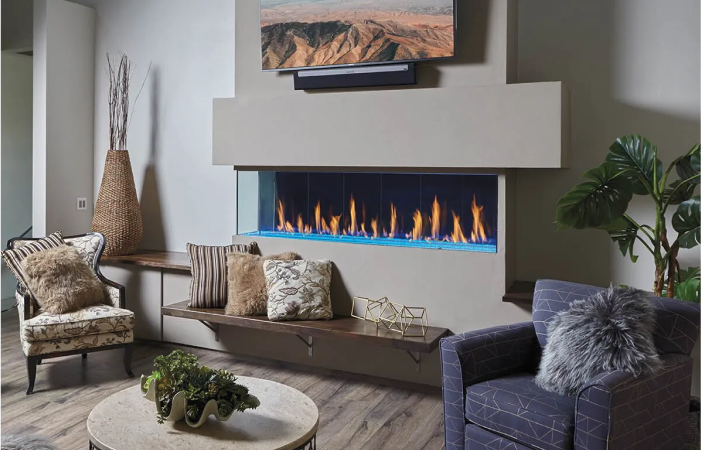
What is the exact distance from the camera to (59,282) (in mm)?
4109

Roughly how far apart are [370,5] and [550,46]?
109cm

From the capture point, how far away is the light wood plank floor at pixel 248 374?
10.7ft

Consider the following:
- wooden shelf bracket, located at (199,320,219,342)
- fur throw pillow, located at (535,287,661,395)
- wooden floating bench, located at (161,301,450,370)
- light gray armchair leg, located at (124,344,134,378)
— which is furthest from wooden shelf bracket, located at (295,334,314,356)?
fur throw pillow, located at (535,287,661,395)

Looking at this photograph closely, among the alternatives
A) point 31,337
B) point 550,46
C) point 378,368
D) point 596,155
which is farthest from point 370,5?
point 31,337

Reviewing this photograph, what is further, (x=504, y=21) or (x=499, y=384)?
(x=504, y=21)

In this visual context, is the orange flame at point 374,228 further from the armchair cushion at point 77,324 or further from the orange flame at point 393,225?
the armchair cushion at point 77,324

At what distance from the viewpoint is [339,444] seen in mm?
3186

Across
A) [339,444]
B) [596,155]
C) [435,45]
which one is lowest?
[339,444]

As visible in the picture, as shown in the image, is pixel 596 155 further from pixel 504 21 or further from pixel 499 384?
pixel 499 384

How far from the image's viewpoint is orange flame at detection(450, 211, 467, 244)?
398 centimetres

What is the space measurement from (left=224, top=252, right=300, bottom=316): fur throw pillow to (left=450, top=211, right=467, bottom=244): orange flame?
104 centimetres

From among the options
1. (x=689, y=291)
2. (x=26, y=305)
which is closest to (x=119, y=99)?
(x=26, y=305)

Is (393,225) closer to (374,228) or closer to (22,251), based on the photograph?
(374,228)

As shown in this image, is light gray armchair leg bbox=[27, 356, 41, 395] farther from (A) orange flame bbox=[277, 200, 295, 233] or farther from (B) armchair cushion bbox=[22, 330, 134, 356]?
(A) orange flame bbox=[277, 200, 295, 233]
